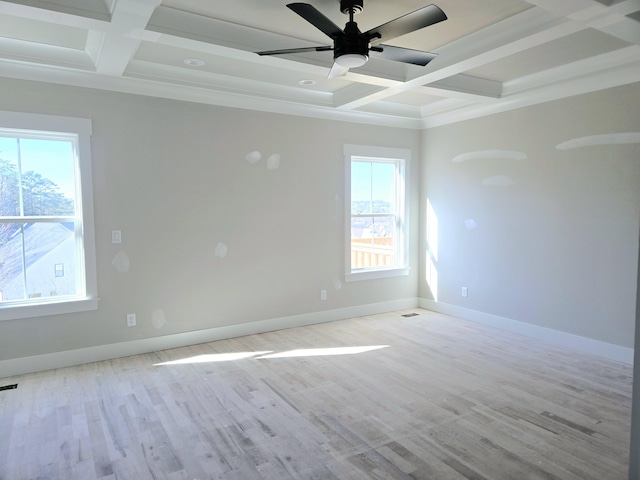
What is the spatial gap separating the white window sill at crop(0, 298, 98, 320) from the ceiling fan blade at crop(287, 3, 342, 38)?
3240mm

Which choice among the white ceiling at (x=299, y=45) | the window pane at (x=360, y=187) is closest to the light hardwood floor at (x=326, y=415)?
the window pane at (x=360, y=187)

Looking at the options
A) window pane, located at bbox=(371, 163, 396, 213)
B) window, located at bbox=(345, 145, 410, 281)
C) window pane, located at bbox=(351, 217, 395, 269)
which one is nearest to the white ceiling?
window, located at bbox=(345, 145, 410, 281)

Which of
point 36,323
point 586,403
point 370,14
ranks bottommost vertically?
point 586,403

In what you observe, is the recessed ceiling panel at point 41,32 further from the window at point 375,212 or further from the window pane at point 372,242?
the window pane at point 372,242

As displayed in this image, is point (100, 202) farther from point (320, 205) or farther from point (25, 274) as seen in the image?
point (320, 205)

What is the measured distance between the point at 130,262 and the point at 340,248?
257 centimetres

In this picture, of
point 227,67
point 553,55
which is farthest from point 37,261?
point 553,55

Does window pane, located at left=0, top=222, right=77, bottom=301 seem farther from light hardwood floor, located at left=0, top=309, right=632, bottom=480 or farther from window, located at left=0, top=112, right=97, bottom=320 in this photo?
light hardwood floor, located at left=0, top=309, right=632, bottom=480

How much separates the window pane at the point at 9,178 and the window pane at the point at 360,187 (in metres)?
3.73

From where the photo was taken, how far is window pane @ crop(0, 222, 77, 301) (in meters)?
3.77

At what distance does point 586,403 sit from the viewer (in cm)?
316

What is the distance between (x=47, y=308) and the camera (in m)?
3.84

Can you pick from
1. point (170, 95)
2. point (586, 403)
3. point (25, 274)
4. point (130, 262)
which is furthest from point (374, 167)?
point (25, 274)

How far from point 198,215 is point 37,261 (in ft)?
5.03
